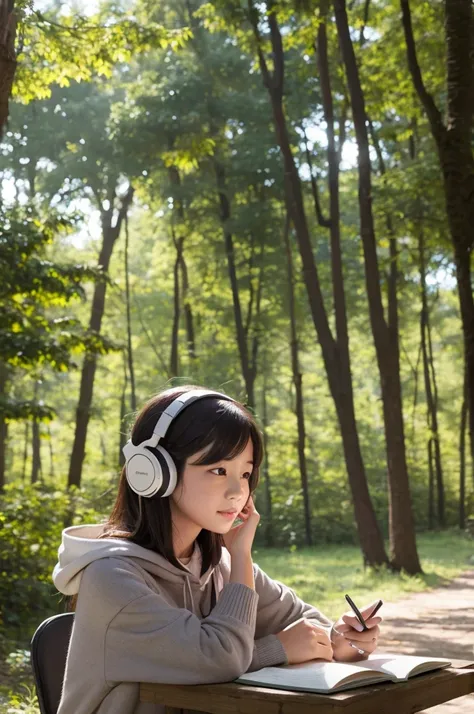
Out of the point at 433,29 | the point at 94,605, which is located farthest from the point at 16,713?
the point at 433,29

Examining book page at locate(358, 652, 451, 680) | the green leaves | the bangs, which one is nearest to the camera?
book page at locate(358, 652, 451, 680)

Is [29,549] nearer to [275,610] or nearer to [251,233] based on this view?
[275,610]

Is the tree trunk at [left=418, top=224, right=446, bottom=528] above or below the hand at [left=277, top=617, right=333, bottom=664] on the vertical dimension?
above

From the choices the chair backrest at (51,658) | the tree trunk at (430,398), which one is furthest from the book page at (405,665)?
the tree trunk at (430,398)

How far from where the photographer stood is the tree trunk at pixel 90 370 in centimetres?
1953

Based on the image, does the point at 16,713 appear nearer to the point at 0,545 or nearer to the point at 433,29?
the point at 0,545

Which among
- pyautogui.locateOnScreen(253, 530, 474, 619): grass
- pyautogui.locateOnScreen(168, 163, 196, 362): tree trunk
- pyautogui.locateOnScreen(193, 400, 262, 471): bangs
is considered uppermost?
pyautogui.locateOnScreen(168, 163, 196, 362): tree trunk

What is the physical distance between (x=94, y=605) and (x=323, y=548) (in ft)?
70.7

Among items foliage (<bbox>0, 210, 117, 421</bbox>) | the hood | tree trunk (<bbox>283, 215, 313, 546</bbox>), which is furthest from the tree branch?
tree trunk (<bbox>283, 215, 313, 546</bbox>)

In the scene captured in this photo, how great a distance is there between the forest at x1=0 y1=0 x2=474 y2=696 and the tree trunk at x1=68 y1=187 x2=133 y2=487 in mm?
59

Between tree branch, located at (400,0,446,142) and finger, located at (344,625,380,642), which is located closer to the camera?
finger, located at (344,625,380,642)

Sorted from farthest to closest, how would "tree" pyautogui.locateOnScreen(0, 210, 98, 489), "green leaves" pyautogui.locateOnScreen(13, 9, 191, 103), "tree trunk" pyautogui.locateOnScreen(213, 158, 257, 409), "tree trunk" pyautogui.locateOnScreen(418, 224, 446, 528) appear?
"tree trunk" pyautogui.locateOnScreen(418, 224, 446, 528) → "tree trunk" pyautogui.locateOnScreen(213, 158, 257, 409) → "tree" pyautogui.locateOnScreen(0, 210, 98, 489) → "green leaves" pyautogui.locateOnScreen(13, 9, 191, 103)

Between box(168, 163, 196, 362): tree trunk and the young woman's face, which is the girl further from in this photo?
box(168, 163, 196, 362): tree trunk

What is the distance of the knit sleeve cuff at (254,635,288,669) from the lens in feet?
8.03
